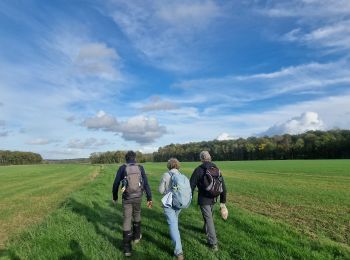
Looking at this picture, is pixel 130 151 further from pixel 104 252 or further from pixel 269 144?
pixel 269 144

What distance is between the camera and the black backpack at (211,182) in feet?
27.7

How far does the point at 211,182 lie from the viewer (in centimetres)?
843

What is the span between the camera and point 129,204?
9062 millimetres

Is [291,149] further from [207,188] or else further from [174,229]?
[174,229]

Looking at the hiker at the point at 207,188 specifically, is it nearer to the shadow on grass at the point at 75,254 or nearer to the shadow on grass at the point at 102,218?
the shadow on grass at the point at 102,218

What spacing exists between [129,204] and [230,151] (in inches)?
6067

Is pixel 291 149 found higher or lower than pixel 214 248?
higher

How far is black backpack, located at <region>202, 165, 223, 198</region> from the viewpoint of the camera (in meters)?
8.45

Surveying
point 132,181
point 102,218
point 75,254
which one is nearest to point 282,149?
point 102,218

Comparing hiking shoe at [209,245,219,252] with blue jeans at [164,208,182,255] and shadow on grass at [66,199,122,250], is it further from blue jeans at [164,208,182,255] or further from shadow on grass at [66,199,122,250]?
shadow on grass at [66,199,122,250]

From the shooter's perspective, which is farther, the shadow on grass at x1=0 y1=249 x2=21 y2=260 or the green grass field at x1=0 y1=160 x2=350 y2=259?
the shadow on grass at x1=0 y1=249 x2=21 y2=260

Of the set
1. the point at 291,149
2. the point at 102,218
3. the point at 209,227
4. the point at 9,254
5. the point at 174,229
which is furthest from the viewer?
the point at 291,149

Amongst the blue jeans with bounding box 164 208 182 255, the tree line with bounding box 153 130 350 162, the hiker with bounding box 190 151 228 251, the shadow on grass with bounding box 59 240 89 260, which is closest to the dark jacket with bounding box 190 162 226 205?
the hiker with bounding box 190 151 228 251

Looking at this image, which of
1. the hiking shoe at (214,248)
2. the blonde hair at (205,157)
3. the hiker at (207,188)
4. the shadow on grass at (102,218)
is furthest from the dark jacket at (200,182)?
the shadow on grass at (102,218)
